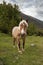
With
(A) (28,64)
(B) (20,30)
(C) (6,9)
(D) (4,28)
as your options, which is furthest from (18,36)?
(C) (6,9)

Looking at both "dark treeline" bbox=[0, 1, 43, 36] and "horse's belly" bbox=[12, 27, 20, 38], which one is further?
"dark treeline" bbox=[0, 1, 43, 36]

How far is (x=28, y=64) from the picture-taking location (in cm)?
1611

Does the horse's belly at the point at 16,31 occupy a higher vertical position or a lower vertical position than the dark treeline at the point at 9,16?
higher

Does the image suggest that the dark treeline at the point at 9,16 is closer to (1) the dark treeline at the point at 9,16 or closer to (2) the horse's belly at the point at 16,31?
(1) the dark treeline at the point at 9,16

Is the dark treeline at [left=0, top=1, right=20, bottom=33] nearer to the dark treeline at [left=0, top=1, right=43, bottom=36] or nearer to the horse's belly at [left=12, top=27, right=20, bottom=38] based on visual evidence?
the dark treeline at [left=0, top=1, right=43, bottom=36]

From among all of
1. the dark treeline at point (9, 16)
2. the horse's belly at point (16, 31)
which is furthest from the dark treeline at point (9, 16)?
the horse's belly at point (16, 31)

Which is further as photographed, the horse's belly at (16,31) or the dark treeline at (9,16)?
the dark treeline at (9,16)

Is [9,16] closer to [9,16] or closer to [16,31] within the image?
[9,16]

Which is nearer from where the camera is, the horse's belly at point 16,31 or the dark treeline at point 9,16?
the horse's belly at point 16,31

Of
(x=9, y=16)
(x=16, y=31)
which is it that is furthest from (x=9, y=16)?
(x=16, y=31)

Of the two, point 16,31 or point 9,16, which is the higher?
point 16,31

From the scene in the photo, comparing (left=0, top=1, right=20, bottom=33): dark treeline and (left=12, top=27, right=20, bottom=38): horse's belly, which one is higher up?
(left=12, top=27, right=20, bottom=38): horse's belly

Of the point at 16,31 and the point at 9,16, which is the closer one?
the point at 16,31

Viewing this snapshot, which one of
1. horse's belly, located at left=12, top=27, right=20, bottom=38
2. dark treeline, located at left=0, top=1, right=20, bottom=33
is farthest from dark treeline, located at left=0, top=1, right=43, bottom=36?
horse's belly, located at left=12, top=27, right=20, bottom=38
